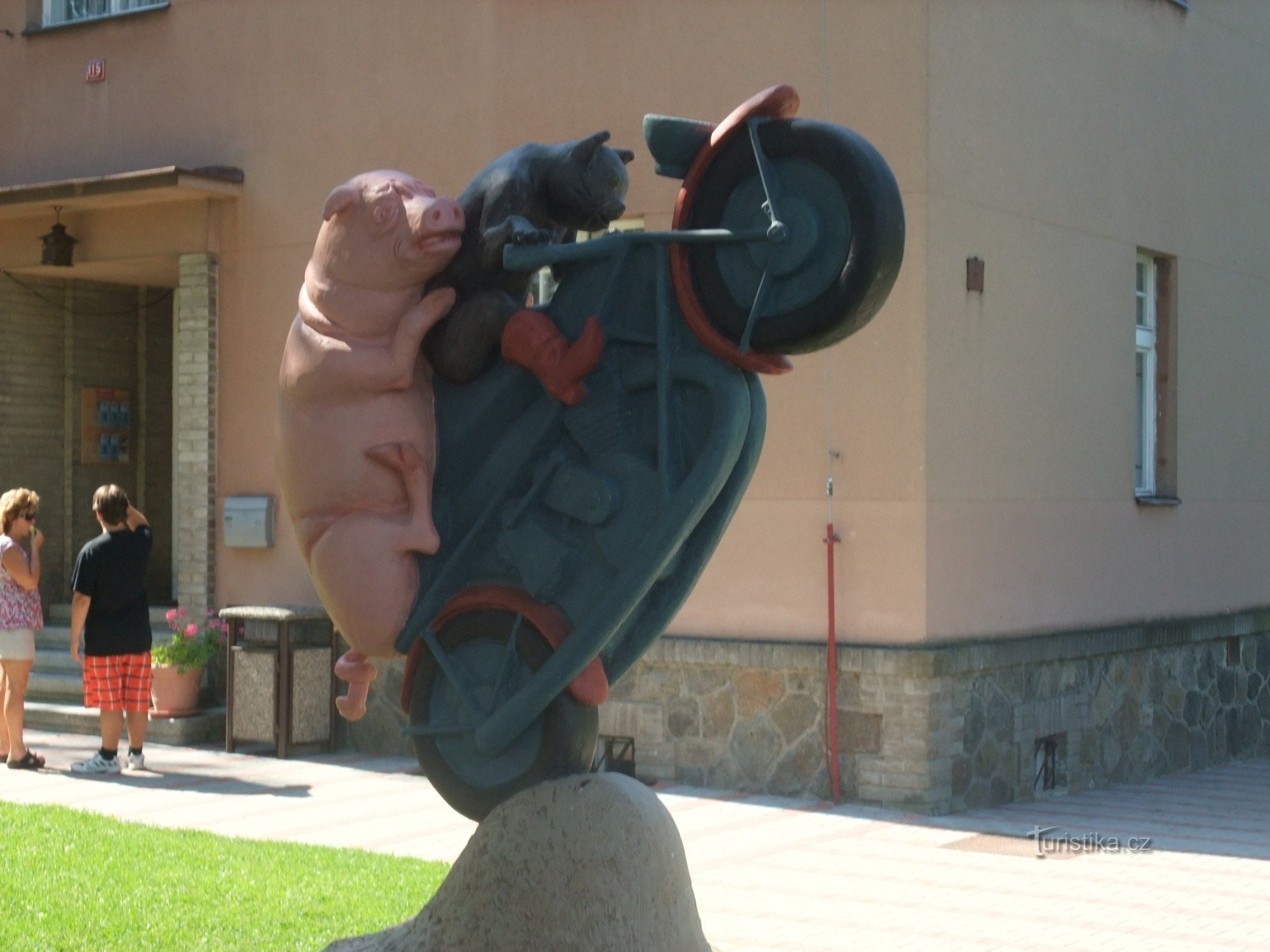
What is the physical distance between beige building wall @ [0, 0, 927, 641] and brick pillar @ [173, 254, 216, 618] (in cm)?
9

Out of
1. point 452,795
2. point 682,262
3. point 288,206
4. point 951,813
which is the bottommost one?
point 951,813

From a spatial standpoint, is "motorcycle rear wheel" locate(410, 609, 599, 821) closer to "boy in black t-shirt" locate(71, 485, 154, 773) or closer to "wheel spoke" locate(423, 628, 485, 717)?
"wheel spoke" locate(423, 628, 485, 717)

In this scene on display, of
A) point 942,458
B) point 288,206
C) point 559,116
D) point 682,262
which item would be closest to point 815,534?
point 942,458

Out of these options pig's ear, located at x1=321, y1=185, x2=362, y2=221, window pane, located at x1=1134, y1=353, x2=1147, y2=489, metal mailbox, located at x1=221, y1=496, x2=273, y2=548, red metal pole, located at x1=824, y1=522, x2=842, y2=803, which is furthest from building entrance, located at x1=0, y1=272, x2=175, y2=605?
pig's ear, located at x1=321, y1=185, x2=362, y2=221

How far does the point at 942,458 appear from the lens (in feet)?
33.3

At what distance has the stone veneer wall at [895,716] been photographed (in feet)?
32.4

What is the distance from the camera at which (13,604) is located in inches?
426

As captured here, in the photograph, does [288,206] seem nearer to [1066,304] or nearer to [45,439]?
[45,439]

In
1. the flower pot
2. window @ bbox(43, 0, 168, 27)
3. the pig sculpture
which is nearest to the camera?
the pig sculpture

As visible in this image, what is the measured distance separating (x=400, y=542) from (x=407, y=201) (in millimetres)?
1057

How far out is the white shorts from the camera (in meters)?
10.8

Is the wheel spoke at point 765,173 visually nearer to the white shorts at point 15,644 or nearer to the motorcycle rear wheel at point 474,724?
the motorcycle rear wheel at point 474,724

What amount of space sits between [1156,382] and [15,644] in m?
8.42

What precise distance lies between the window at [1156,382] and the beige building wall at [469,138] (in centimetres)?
340
